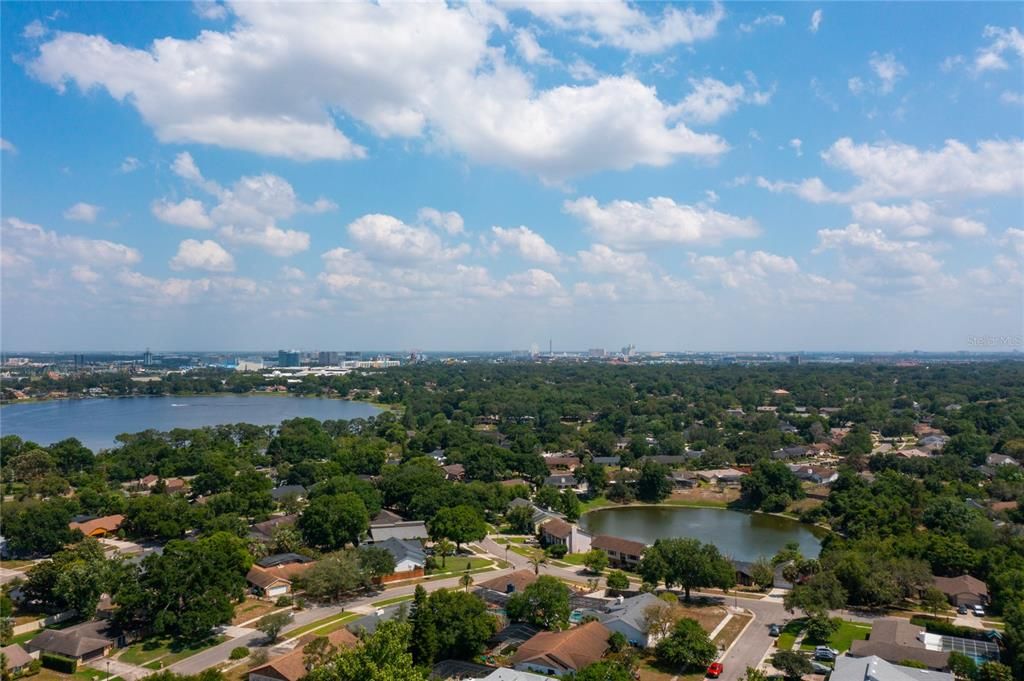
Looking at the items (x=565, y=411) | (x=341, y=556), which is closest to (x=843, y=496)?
(x=341, y=556)

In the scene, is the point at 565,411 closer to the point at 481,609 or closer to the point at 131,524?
the point at 131,524

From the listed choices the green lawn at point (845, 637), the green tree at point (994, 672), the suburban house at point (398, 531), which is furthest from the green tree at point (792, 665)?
the suburban house at point (398, 531)

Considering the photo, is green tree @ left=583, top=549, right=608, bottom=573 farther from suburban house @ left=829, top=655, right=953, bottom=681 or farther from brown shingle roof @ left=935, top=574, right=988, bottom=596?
brown shingle roof @ left=935, top=574, right=988, bottom=596

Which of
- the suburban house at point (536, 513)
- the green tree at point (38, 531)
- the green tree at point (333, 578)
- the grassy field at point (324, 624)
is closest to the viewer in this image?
the grassy field at point (324, 624)

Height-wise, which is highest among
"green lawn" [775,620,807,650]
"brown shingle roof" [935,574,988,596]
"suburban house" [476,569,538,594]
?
"brown shingle roof" [935,574,988,596]

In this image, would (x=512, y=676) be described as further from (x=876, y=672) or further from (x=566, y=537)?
(x=566, y=537)

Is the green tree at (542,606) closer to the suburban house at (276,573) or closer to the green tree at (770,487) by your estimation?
the suburban house at (276,573)

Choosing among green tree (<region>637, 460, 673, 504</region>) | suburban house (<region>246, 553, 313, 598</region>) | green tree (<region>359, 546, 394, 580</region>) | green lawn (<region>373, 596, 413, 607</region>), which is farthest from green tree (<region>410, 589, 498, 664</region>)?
green tree (<region>637, 460, 673, 504</region>)
